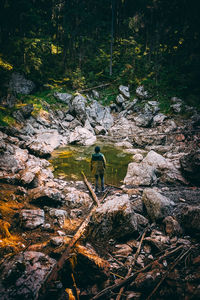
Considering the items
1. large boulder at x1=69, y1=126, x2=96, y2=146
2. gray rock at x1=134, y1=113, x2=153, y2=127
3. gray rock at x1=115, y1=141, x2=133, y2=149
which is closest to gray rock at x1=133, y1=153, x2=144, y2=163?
gray rock at x1=115, y1=141, x2=133, y2=149

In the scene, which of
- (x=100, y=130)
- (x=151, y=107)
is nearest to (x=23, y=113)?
(x=100, y=130)

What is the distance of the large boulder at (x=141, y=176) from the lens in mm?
6254

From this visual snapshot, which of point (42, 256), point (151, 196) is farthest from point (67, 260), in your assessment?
point (151, 196)

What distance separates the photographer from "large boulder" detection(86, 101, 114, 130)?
16484mm

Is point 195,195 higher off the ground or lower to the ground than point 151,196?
lower

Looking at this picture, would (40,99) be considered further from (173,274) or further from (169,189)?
(173,274)

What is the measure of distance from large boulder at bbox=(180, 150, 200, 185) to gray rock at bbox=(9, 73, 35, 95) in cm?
1641

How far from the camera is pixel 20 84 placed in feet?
51.2

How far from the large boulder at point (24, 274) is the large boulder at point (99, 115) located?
14469 mm

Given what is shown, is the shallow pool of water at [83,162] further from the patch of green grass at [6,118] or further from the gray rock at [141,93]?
the gray rock at [141,93]

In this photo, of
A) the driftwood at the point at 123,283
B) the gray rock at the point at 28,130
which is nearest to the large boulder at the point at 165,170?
the driftwood at the point at 123,283

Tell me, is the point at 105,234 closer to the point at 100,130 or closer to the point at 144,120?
the point at 100,130

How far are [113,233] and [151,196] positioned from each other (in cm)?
155

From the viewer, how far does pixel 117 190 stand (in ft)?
19.5
